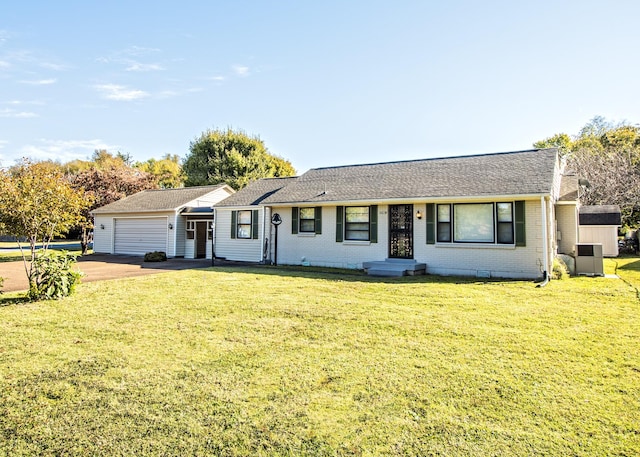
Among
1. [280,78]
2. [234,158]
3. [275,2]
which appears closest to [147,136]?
[234,158]

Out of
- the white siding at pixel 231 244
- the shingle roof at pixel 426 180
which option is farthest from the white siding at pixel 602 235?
the white siding at pixel 231 244

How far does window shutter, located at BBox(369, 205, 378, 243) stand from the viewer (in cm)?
1327

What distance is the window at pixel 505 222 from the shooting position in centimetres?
1125

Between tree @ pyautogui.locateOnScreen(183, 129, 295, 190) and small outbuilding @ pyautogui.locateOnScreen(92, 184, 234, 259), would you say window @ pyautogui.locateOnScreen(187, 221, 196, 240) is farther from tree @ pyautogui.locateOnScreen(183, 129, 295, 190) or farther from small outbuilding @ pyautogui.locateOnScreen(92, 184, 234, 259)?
tree @ pyautogui.locateOnScreen(183, 129, 295, 190)

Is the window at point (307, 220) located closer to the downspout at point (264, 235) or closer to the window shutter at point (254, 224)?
the downspout at point (264, 235)

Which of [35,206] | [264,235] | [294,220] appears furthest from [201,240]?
[35,206]

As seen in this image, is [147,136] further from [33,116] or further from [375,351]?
[375,351]

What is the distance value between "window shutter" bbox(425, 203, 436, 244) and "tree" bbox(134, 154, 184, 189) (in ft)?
122

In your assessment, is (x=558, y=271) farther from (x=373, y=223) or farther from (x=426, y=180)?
(x=373, y=223)

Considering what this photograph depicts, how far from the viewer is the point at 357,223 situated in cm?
1385

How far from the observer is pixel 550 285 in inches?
380

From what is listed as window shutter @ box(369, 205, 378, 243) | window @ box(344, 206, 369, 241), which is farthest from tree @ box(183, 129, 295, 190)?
window shutter @ box(369, 205, 378, 243)

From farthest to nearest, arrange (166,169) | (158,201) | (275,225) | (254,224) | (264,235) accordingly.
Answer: (166,169)
(158,201)
(254,224)
(264,235)
(275,225)

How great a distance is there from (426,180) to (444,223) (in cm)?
203
